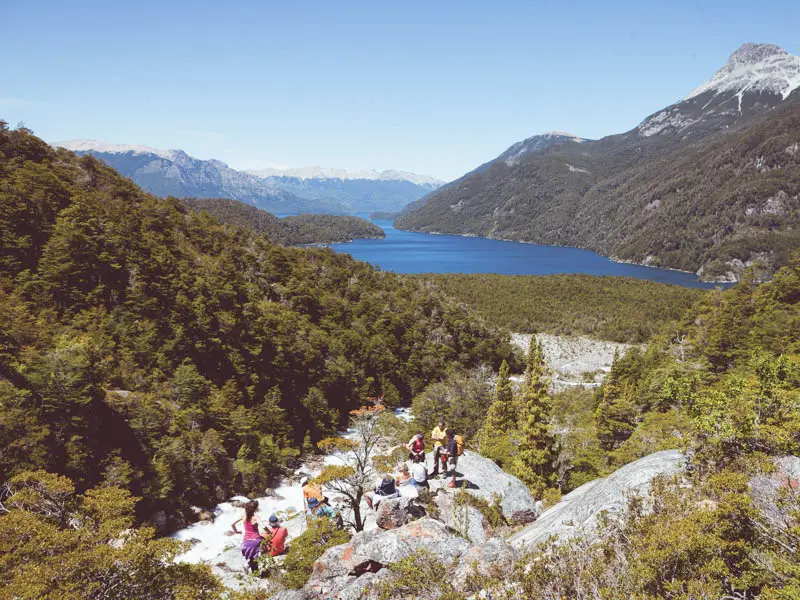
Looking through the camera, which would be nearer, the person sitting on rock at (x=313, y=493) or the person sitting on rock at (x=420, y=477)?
the person sitting on rock at (x=420, y=477)

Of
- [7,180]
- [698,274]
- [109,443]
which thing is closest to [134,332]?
[109,443]

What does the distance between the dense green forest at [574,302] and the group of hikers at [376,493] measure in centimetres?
7553

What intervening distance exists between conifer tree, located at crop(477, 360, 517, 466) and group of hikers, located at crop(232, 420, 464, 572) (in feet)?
33.3

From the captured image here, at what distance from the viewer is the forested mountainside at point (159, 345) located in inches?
876

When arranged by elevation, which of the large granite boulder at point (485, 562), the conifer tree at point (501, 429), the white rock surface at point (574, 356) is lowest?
the white rock surface at point (574, 356)

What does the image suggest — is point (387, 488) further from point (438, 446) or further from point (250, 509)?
point (250, 509)

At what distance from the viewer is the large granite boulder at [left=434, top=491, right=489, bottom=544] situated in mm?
13398

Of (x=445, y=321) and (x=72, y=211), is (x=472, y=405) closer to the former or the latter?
(x=445, y=321)

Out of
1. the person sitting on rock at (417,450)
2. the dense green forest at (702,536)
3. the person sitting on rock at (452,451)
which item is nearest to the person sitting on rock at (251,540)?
the dense green forest at (702,536)

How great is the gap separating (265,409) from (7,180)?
30.4 metres

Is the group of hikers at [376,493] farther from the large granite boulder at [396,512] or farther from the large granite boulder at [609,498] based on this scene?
the large granite boulder at [609,498]

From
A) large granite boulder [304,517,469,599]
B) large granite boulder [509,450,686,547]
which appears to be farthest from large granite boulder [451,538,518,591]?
large granite boulder [509,450,686,547]

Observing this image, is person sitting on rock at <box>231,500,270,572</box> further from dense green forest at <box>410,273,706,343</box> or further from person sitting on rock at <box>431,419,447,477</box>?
dense green forest at <box>410,273,706,343</box>

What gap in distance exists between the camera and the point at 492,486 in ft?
55.2
